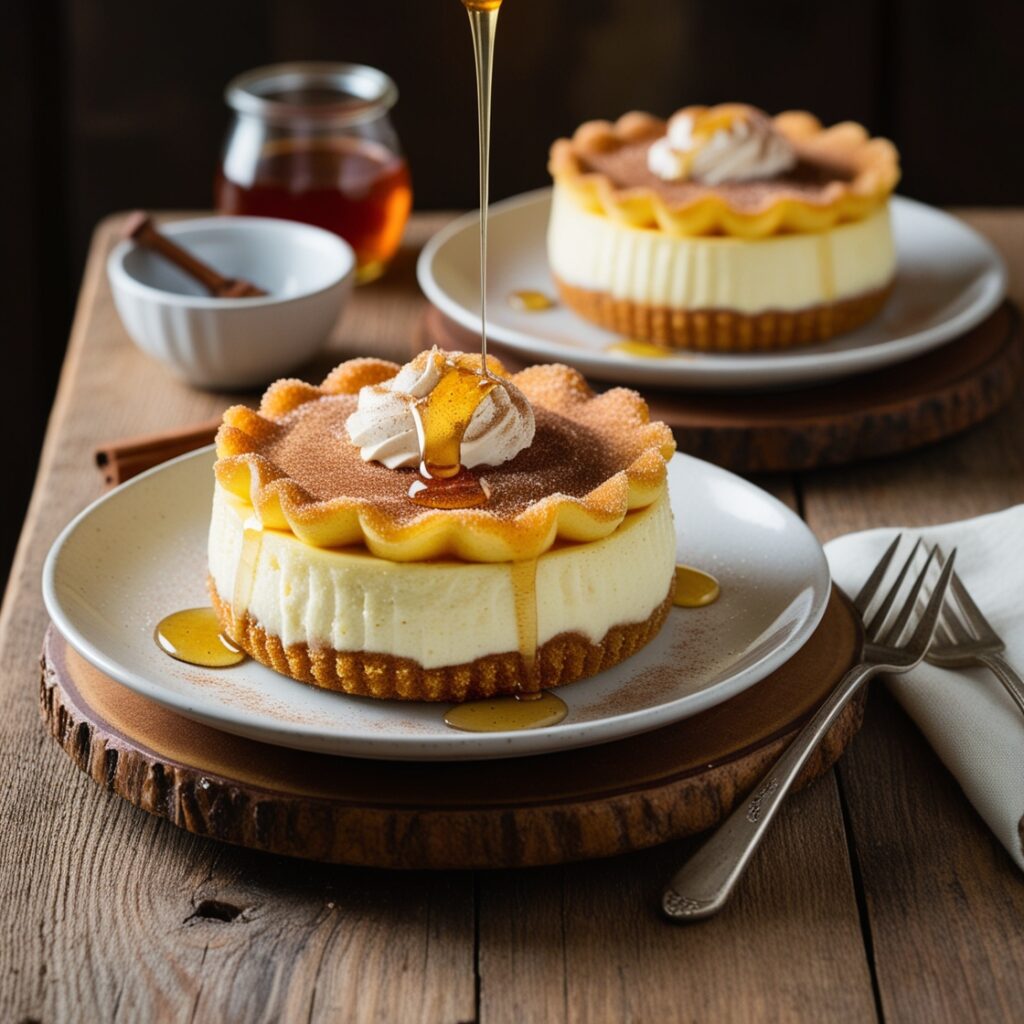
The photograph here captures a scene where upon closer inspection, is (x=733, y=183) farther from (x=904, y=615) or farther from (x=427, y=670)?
(x=427, y=670)

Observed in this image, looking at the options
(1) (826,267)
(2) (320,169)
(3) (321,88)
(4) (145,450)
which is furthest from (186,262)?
(1) (826,267)

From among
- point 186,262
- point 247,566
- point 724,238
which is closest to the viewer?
point 247,566

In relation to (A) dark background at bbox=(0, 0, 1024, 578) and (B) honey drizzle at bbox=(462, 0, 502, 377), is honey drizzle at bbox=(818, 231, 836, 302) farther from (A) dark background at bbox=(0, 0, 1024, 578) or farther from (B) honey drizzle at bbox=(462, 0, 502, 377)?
(A) dark background at bbox=(0, 0, 1024, 578)

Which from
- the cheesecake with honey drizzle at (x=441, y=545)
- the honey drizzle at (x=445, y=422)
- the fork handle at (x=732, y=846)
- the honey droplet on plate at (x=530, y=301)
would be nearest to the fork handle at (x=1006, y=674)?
the fork handle at (x=732, y=846)

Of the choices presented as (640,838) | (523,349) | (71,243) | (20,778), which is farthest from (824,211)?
(71,243)

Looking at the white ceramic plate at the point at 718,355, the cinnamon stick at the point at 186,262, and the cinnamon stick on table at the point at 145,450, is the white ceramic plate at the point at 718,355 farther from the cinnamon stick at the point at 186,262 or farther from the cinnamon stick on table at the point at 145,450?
the cinnamon stick on table at the point at 145,450

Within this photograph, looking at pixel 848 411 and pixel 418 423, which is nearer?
pixel 418 423

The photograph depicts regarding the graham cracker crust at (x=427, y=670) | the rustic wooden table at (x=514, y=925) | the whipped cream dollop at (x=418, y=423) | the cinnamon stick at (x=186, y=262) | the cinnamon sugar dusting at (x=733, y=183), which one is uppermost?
the whipped cream dollop at (x=418, y=423)
